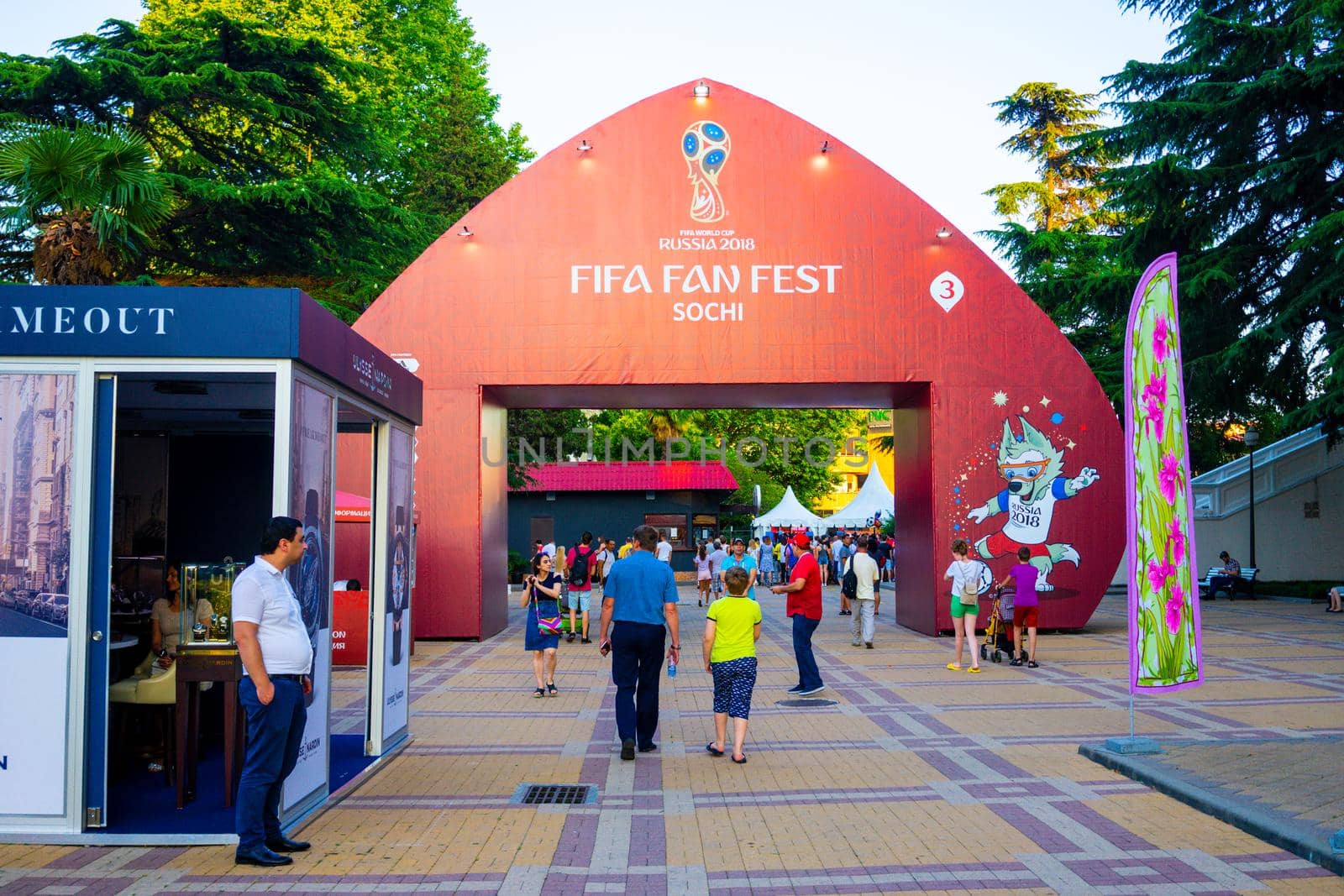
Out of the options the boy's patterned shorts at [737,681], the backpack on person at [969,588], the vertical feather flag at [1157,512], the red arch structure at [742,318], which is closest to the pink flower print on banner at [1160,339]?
the vertical feather flag at [1157,512]

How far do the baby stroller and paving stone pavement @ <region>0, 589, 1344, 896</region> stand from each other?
1.44 m

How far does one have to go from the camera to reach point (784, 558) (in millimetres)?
36062

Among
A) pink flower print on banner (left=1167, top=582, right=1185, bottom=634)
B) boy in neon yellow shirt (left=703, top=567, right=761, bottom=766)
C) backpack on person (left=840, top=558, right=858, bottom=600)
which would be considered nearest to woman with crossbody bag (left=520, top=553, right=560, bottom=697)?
boy in neon yellow shirt (left=703, top=567, right=761, bottom=766)

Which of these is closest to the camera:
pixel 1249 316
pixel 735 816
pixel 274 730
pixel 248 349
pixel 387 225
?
pixel 274 730

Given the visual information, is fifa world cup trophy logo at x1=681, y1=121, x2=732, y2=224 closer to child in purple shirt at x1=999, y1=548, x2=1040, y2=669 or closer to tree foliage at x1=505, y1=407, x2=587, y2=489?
child in purple shirt at x1=999, y1=548, x2=1040, y2=669

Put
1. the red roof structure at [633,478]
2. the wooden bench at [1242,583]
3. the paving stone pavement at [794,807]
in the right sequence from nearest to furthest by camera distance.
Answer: the paving stone pavement at [794,807], the wooden bench at [1242,583], the red roof structure at [633,478]

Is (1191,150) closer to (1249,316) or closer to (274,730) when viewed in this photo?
(1249,316)

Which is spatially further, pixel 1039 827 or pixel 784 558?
pixel 784 558

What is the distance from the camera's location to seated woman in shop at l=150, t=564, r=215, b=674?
830 cm

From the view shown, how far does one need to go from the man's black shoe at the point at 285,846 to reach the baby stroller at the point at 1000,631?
10.9m

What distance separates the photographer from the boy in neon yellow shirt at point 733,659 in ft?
29.2

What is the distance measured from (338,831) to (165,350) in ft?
10.2

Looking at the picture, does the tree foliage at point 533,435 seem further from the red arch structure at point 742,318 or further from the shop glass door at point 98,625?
the shop glass door at point 98,625

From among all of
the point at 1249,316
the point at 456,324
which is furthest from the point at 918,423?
the point at 1249,316
